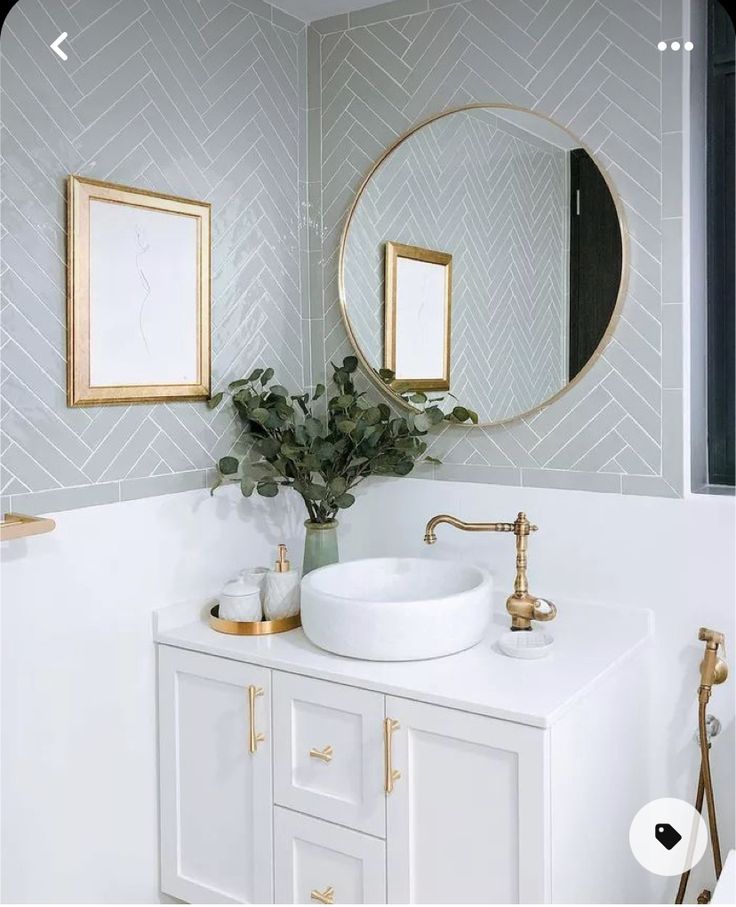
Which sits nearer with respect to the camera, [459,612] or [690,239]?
[459,612]

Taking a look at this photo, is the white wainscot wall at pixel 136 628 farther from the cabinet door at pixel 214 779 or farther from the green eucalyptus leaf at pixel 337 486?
the green eucalyptus leaf at pixel 337 486

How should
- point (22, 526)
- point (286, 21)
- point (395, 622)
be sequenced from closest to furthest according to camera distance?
1. point (22, 526)
2. point (395, 622)
3. point (286, 21)

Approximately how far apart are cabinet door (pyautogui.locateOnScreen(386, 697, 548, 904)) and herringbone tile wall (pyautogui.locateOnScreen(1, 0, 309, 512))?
791 millimetres

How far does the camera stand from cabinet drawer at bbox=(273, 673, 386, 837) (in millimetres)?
1696

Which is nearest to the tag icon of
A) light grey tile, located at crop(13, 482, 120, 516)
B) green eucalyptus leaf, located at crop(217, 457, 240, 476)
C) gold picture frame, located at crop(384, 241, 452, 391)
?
gold picture frame, located at crop(384, 241, 452, 391)

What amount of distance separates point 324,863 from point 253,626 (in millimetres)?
494

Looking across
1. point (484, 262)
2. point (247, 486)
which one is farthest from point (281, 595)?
point (484, 262)

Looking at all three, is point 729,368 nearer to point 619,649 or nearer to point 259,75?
point 619,649

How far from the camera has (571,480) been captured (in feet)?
6.75

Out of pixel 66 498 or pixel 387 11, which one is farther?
pixel 387 11

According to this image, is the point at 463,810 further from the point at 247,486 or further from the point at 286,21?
the point at 286,21

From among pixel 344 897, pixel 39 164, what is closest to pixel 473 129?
pixel 39 164

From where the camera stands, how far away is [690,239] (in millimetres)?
1896

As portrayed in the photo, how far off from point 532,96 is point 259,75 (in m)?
0.68
